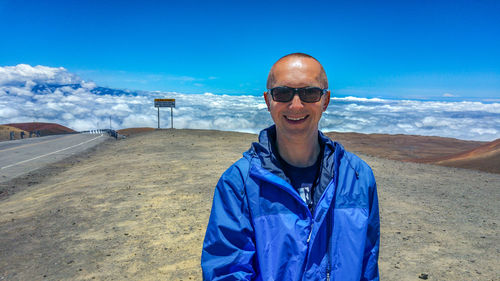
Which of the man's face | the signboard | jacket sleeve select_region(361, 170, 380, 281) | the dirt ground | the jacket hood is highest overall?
the signboard

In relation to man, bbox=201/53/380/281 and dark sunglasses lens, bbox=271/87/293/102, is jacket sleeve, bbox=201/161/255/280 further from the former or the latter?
dark sunglasses lens, bbox=271/87/293/102

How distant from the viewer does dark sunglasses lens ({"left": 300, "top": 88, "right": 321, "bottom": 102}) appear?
2096 millimetres

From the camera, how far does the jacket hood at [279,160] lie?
204 centimetres

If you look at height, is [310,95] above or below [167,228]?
above

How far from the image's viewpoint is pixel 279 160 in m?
2.20

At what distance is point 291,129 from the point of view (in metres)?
2.09

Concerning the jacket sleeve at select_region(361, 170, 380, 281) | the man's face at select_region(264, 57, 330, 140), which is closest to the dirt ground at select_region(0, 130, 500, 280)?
the jacket sleeve at select_region(361, 170, 380, 281)

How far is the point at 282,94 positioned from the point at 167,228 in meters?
5.55

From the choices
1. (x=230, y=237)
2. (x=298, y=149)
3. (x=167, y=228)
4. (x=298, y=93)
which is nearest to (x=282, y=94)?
(x=298, y=93)

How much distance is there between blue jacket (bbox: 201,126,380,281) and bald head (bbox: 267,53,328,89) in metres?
0.52

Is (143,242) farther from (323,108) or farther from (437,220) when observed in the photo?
(437,220)

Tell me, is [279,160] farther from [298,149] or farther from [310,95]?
[310,95]

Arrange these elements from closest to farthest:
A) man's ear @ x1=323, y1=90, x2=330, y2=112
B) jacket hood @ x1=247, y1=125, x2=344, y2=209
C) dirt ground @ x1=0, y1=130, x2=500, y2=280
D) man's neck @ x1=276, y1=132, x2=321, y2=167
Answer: jacket hood @ x1=247, y1=125, x2=344, y2=209 → man's neck @ x1=276, y1=132, x2=321, y2=167 → man's ear @ x1=323, y1=90, x2=330, y2=112 → dirt ground @ x1=0, y1=130, x2=500, y2=280

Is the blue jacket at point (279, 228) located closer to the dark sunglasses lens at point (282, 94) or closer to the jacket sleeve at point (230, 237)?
the jacket sleeve at point (230, 237)
